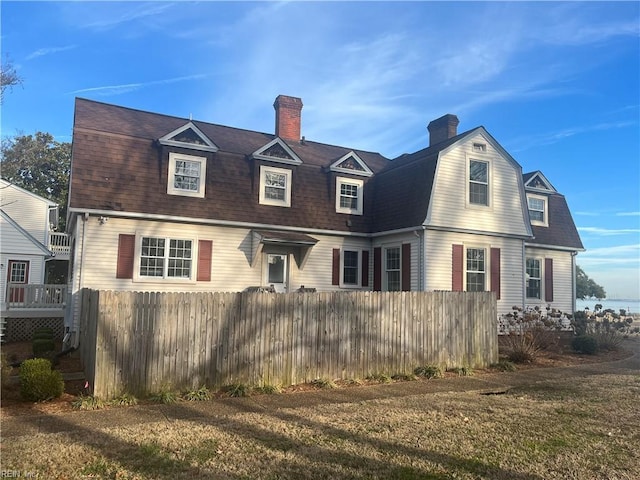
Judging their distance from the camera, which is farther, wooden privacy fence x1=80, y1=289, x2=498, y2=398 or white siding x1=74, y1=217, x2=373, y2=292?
white siding x1=74, y1=217, x2=373, y2=292

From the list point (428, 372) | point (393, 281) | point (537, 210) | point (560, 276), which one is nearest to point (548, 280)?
point (560, 276)

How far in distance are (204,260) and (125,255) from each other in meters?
2.37

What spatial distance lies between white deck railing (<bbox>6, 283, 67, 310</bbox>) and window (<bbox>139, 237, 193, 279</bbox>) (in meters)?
4.03

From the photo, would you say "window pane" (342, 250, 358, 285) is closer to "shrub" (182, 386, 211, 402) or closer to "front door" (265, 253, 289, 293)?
"front door" (265, 253, 289, 293)

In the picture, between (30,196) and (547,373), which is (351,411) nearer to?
(547,373)

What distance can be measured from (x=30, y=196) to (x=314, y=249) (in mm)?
20710

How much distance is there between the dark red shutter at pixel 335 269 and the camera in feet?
55.7

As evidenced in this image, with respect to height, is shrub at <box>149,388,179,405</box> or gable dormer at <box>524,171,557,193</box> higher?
gable dormer at <box>524,171,557,193</box>

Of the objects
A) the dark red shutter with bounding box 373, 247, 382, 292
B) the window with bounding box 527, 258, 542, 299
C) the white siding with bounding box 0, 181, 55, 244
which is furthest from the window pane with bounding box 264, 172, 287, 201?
the white siding with bounding box 0, 181, 55, 244

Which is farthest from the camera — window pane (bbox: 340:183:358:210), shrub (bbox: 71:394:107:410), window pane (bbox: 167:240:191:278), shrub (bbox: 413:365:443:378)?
window pane (bbox: 340:183:358:210)

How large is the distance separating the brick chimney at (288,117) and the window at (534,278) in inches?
462

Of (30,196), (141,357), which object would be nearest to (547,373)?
(141,357)

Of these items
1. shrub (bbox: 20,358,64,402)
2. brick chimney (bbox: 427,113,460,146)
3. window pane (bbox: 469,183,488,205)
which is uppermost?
brick chimney (bbox: 427,113,460,146)

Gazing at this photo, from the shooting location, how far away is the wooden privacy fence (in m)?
7.29
